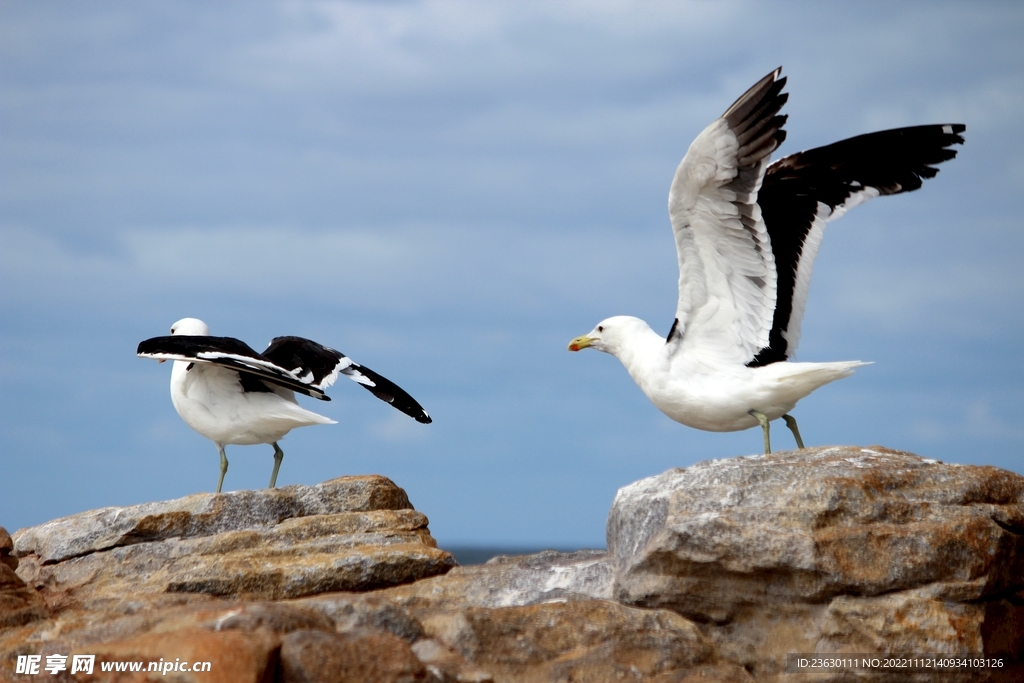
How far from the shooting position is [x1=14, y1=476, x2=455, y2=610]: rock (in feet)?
31.2

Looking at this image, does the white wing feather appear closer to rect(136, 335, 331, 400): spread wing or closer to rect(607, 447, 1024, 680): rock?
rect(607, 447, 1024, 680): rock

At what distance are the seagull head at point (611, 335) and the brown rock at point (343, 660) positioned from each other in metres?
4.91

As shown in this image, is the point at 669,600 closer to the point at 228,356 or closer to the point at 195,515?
the point at 195,515

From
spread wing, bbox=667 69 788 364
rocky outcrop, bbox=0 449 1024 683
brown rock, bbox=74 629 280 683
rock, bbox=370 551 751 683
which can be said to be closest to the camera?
brown rock, bbox=74 629 280 683

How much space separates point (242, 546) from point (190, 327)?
4.05m

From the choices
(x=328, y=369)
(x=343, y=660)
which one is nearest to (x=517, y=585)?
(x=343, y=660)

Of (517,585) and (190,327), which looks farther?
(190,327)

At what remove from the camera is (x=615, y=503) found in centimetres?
921

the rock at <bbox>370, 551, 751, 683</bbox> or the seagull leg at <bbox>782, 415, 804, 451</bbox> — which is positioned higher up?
the seagull leg at <bbox>782, 415, 804, 451</bbox>

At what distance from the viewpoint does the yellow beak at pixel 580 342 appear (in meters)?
11.4

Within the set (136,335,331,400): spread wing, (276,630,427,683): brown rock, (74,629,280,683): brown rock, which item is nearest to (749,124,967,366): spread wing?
(136,335,331,400): spread wing

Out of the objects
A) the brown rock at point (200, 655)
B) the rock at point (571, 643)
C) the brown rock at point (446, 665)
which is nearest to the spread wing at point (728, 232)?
the rock at point (571, 643)

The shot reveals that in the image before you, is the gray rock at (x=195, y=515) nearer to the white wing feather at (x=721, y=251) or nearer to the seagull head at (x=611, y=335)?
the seagull head at (x=611, y=335)

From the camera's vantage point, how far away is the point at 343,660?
257 inches
